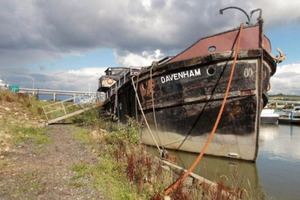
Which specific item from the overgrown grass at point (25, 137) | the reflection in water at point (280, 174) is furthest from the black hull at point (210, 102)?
the overgrown grass at point (25, 137)

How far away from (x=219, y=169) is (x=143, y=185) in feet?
12.9

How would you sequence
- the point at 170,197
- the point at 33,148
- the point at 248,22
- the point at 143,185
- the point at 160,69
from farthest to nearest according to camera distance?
the point at 160,69
the point at 248,22
the point at 33,148
the point at 143,185
the point at 170,197

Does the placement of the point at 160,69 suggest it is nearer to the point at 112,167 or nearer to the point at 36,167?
the point at 112,167

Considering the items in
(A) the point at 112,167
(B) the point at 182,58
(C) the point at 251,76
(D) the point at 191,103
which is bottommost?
(A) the point at 112,167

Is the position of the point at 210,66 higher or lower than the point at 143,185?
higher

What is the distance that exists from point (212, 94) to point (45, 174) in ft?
19.3

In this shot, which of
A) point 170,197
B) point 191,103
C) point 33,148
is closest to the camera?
point 170,197

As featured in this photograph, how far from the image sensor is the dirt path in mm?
4750

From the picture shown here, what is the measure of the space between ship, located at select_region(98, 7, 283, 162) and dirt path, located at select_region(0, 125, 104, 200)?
2.93m

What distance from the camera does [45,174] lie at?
5805mm

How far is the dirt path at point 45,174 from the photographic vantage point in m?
4.75

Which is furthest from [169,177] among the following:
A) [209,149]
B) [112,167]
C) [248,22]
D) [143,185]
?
[248,22]

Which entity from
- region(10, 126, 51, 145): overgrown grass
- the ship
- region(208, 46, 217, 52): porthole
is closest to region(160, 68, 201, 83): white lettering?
the ship

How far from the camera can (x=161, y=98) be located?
10.9 metres
